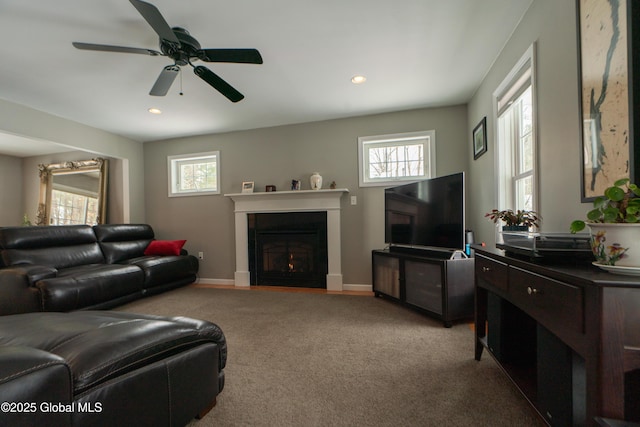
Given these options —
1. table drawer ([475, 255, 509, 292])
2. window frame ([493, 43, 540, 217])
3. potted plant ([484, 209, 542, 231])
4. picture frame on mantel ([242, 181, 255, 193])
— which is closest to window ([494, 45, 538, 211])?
window frame ([493, 43, 540, 217])

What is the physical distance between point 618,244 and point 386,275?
2383mm

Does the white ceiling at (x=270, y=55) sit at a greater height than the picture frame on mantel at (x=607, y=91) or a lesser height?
greater

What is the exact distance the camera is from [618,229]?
0.85 metres

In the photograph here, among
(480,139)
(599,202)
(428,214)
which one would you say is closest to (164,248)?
(428,214)

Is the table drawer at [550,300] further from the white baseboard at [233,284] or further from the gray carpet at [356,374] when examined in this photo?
the white baseboard at [233,284]

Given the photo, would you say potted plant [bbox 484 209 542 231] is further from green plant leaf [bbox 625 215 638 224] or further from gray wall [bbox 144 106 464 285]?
gray wall [bbox 144 106 464 285]

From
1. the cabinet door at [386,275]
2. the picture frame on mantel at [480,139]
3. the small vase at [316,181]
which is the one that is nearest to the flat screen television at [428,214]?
the cabinet door at [386,275]

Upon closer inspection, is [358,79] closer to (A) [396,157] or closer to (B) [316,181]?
(A) [396,157]

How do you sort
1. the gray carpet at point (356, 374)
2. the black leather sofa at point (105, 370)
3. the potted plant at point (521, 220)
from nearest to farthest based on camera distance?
1. the black leather sofa at point (105, 370)
2. the gray carpet at point (356, 374)
3. the potted plant at point (521, 220)

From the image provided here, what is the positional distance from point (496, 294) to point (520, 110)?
5.22 feet

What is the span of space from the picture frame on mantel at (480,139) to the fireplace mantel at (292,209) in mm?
1621

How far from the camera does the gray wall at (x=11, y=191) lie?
5168mm

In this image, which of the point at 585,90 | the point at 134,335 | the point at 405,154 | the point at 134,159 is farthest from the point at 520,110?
the point at 134,159

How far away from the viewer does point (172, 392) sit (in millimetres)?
1075
